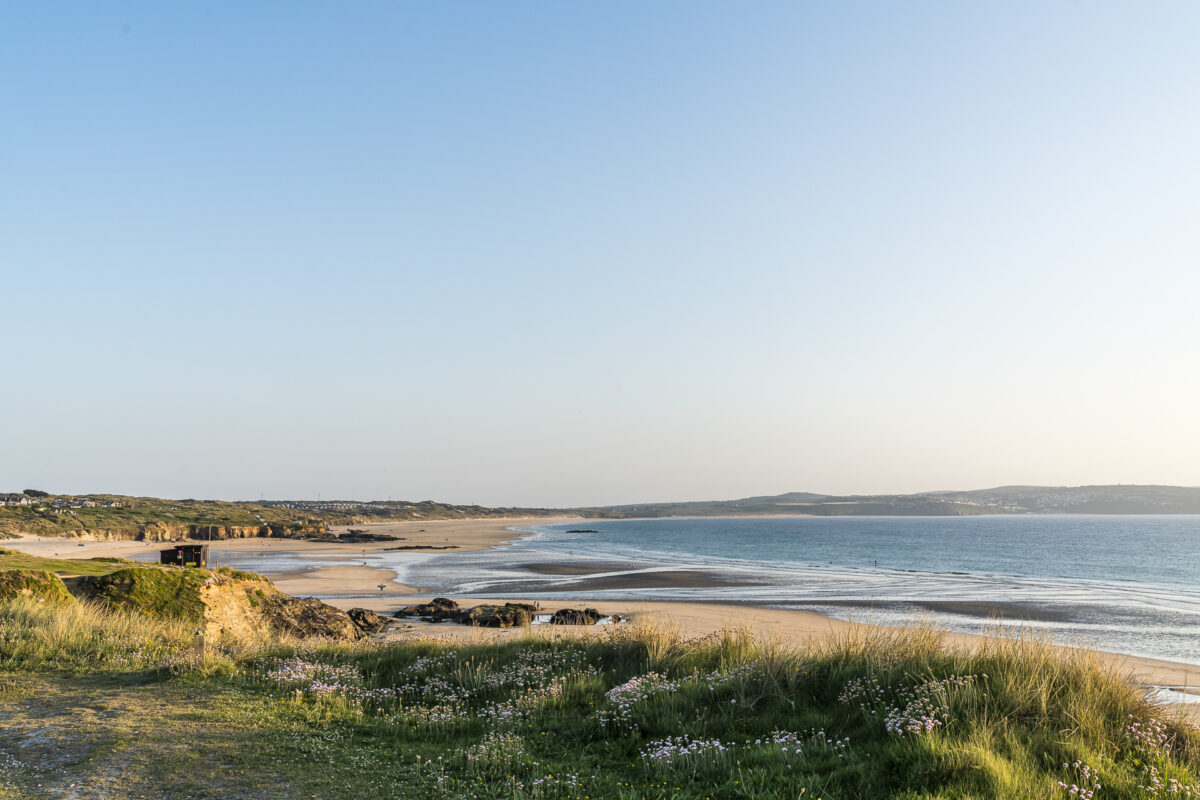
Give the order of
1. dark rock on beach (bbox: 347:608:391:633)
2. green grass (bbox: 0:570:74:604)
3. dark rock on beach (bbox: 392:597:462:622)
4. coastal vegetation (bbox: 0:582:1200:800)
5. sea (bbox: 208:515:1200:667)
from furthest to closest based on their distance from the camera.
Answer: sea (bbox: 208:515:1200:667)
dark rock on beach (bbox: 392:597:462:622)
dark rock on beach (bbox: 347:608:391:633)
green grass (bbox: 0:570:74:604)
coastal vegetation (bbox: 0:582:1200:800)

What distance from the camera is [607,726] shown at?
28.3ft

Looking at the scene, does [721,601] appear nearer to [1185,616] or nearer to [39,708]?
[1185,616]

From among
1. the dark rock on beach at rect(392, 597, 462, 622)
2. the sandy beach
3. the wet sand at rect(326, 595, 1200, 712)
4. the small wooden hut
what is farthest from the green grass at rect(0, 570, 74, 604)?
the dark rock on beach at rect(392, 597, 462, 622)

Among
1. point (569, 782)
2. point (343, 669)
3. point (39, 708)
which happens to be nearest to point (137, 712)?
point (39, 708)

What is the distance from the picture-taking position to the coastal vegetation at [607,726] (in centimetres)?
626

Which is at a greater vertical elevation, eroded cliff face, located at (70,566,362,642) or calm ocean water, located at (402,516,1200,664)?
eroded cliff face, located at (70,566,362,642)

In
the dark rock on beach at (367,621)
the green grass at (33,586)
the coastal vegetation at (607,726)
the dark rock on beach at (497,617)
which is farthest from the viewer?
the dark rock on beach at (497,617)

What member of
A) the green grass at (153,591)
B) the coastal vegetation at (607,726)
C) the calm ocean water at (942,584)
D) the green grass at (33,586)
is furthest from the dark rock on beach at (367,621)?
the coastal vegetation at (607,726)

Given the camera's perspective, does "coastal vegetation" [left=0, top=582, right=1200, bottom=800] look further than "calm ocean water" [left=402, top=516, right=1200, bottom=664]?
No

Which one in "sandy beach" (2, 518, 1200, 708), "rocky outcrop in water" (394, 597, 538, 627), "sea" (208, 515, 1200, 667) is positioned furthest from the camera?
"sea" (208, 515, 1200, 667)

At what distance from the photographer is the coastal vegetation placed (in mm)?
6262

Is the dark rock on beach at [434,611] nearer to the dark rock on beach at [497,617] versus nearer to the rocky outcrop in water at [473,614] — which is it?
the rocky outcrop in water at [473,614]

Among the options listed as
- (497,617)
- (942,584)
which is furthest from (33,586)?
(942,584)

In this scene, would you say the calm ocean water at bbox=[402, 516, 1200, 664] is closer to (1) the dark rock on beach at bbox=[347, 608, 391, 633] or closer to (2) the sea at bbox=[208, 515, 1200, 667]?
(2) the sea at bbox=[208, 515, 1200, 667]
